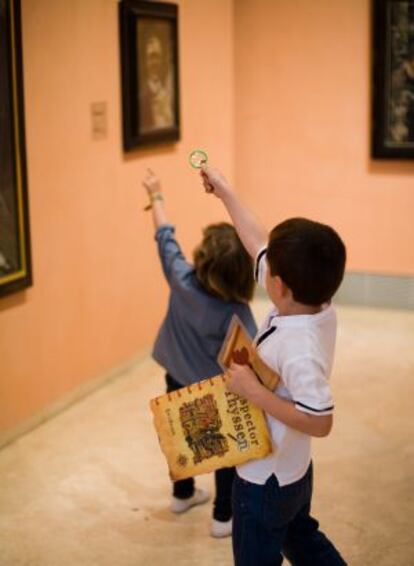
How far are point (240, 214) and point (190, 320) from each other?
0.67m

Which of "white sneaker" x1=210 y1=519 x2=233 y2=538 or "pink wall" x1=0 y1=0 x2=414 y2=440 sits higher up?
"pink wall" x1=0 y1=0 x2=414 y2=440

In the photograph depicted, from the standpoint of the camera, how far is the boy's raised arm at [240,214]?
208cm

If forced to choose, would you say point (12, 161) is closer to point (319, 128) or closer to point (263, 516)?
point (263, 516)

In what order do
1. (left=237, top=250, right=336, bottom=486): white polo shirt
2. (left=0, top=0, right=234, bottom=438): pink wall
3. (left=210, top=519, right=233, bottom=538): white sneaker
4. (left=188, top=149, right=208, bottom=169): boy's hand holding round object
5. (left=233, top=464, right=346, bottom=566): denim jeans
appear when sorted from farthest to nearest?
(left=0, top=0, right=234, bottom=438): pink wall
(left=210, top=519, right=233, bottom=538): white sneaker
(left=188, top=149, right=208, bottom=169): boy's hand holding round object
(left=233, top=464, right=346, bottom=566): denim jeans
(left=237, top=250, right=336, bottom=486): white polo shirt

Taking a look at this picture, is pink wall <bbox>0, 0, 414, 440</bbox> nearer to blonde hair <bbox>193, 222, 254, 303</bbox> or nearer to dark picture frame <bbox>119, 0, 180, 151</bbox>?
dark picture frame <bbox>119, 0, 180, 151</bbox>

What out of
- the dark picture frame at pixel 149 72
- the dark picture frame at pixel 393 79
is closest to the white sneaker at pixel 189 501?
the dark picture frame at pixel 149 72

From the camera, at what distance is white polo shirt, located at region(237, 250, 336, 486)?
1.71 m

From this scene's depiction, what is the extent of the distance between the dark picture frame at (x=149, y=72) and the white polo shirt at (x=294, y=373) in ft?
7.96

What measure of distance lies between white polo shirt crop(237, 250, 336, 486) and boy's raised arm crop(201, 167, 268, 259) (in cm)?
14

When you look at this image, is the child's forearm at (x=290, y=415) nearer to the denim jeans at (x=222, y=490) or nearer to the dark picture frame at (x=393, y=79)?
the denim jeans at (x=222, y=490)

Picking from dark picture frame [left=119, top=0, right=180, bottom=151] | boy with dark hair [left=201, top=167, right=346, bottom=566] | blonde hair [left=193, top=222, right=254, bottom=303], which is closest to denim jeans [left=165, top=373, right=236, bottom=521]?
blonde hair [left=193, top=222, right=254, bottom=303]

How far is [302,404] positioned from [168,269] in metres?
1.05

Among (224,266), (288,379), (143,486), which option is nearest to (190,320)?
(224,266)

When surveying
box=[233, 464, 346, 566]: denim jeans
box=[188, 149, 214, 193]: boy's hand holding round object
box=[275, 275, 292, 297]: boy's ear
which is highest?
box=[188, 149, 214, 193]: boy's hand holding round object
